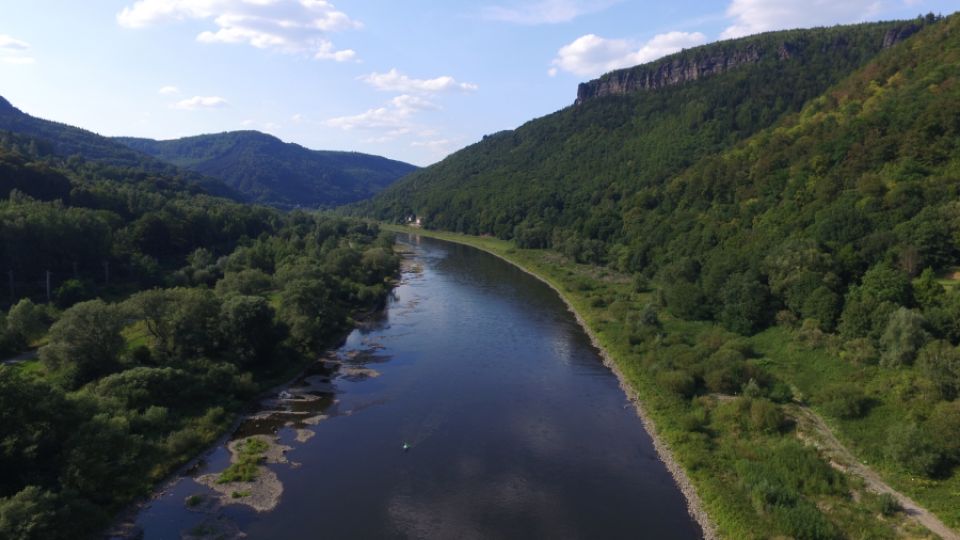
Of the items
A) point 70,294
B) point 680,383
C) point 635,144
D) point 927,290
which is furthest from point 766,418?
point 635,144

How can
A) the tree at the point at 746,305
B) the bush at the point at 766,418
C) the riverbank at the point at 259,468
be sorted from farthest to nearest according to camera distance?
the tree at the point at 746,305 < the bush at the point at 766,418 < the riverbank at the point at 259,468

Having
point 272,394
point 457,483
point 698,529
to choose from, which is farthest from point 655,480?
point 272,394

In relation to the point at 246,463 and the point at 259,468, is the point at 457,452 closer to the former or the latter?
the point at 259,468

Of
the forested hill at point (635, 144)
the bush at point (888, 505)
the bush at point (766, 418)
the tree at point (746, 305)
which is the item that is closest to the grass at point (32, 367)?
the bush at point (766, 418)

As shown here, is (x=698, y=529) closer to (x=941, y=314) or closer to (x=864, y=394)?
(x=864, y=394)

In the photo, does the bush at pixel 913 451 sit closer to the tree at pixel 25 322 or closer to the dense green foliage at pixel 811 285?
the dense green foliage at pixel 811 285

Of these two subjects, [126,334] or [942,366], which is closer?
[942,366]
